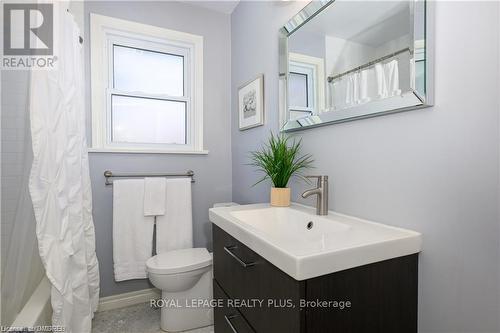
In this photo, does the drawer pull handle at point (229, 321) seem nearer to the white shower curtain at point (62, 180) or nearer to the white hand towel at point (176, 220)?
the white shower curtain at point (62, 180)

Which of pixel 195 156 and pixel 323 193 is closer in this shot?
pixel 323 193

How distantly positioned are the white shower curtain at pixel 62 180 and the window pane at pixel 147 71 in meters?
0.50

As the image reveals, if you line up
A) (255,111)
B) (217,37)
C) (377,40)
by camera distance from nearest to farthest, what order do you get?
(377,40), (255,111), (217,37)

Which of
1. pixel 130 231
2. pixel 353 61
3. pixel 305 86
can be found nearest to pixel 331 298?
pixel 353 61

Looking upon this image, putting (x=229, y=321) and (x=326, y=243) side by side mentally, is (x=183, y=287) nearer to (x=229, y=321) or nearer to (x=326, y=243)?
(x=229, y=321)

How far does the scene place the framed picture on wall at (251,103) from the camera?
1.73 metres

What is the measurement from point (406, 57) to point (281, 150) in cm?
69

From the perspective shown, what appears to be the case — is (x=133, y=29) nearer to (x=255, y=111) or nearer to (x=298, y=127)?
(x=255, y=111)

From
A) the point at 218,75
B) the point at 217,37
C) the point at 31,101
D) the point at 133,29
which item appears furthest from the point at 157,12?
the point at 31,101

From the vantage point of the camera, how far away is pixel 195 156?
217 centimetres

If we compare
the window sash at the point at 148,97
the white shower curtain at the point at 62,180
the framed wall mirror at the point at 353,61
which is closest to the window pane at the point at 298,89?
the framed wall mirror at the point at 353,61

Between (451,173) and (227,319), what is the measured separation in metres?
0.99

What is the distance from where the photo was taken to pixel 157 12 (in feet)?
6.70

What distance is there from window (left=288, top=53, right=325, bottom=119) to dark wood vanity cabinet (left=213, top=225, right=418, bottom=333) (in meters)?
0.75
